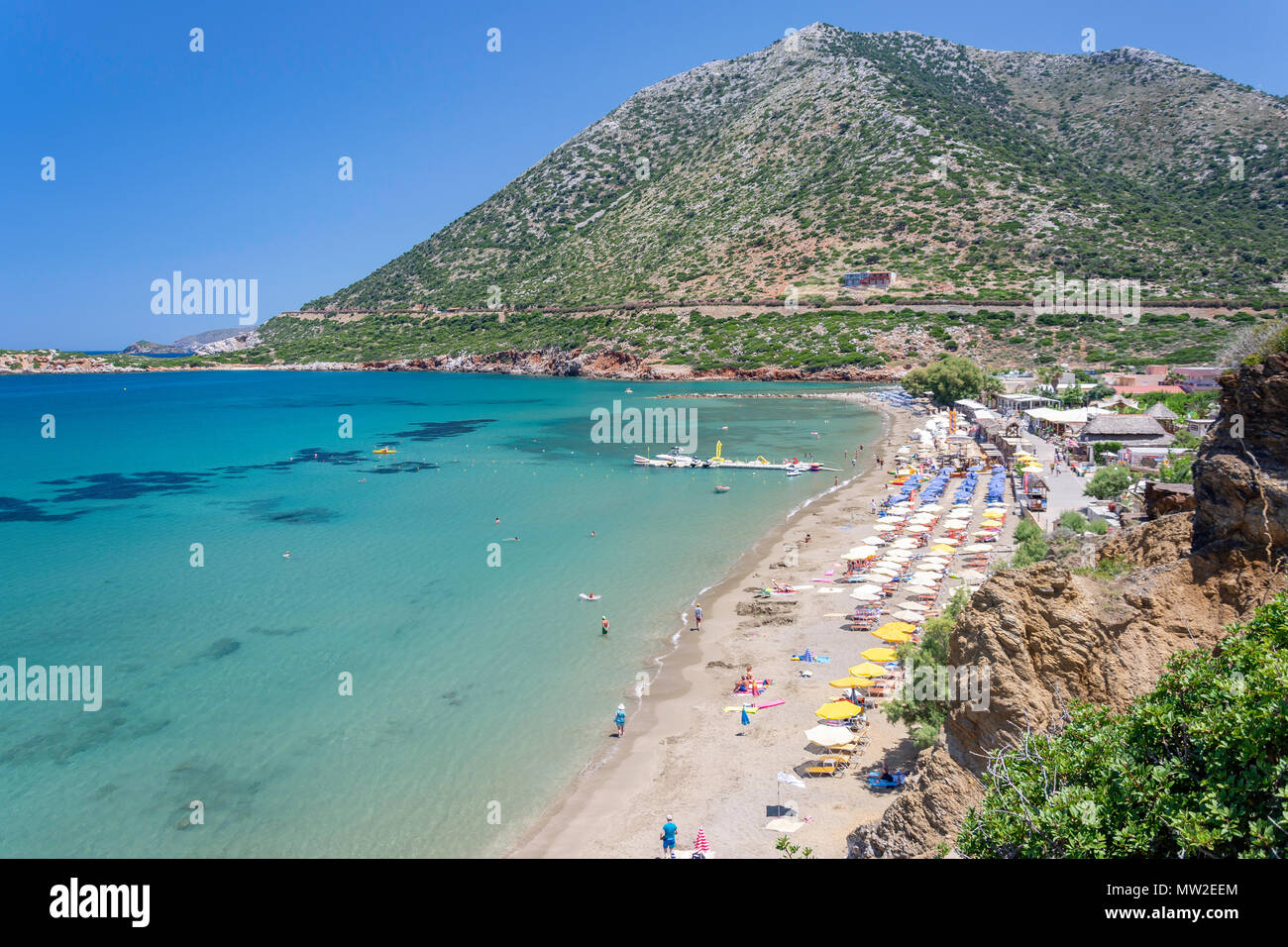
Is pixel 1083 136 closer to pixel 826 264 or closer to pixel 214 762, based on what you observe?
pixel 826 264

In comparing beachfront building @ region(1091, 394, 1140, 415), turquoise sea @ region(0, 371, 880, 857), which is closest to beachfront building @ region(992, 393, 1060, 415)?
beachfront building @ region(1091, 394, 1140, 415)

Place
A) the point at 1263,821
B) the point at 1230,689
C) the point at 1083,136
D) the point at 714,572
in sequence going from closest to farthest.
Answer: the point at 1263,821
the point at 1230,689
the point at 714,572
the point at 1083,136

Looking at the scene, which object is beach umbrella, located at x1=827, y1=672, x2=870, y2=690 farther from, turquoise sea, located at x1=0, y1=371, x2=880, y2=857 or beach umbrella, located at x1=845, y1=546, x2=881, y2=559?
beach umbrella, located at x1=845, y1=546, x2=881, y2=559

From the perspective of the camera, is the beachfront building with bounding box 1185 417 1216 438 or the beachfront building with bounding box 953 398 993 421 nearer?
the beachfront building with bounding box 1185 417 1216 438

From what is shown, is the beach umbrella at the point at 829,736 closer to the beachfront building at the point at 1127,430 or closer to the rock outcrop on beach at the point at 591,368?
the beachfront building at the point at 1127,430

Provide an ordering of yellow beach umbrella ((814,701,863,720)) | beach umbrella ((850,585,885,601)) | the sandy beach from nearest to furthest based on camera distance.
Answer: the sandy beach, yellow beach umbrella ((814,701,863,720)), beach umbrella ((850,585,885,601))

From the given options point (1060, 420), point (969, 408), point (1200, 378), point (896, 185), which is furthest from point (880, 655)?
point (896, 185)
